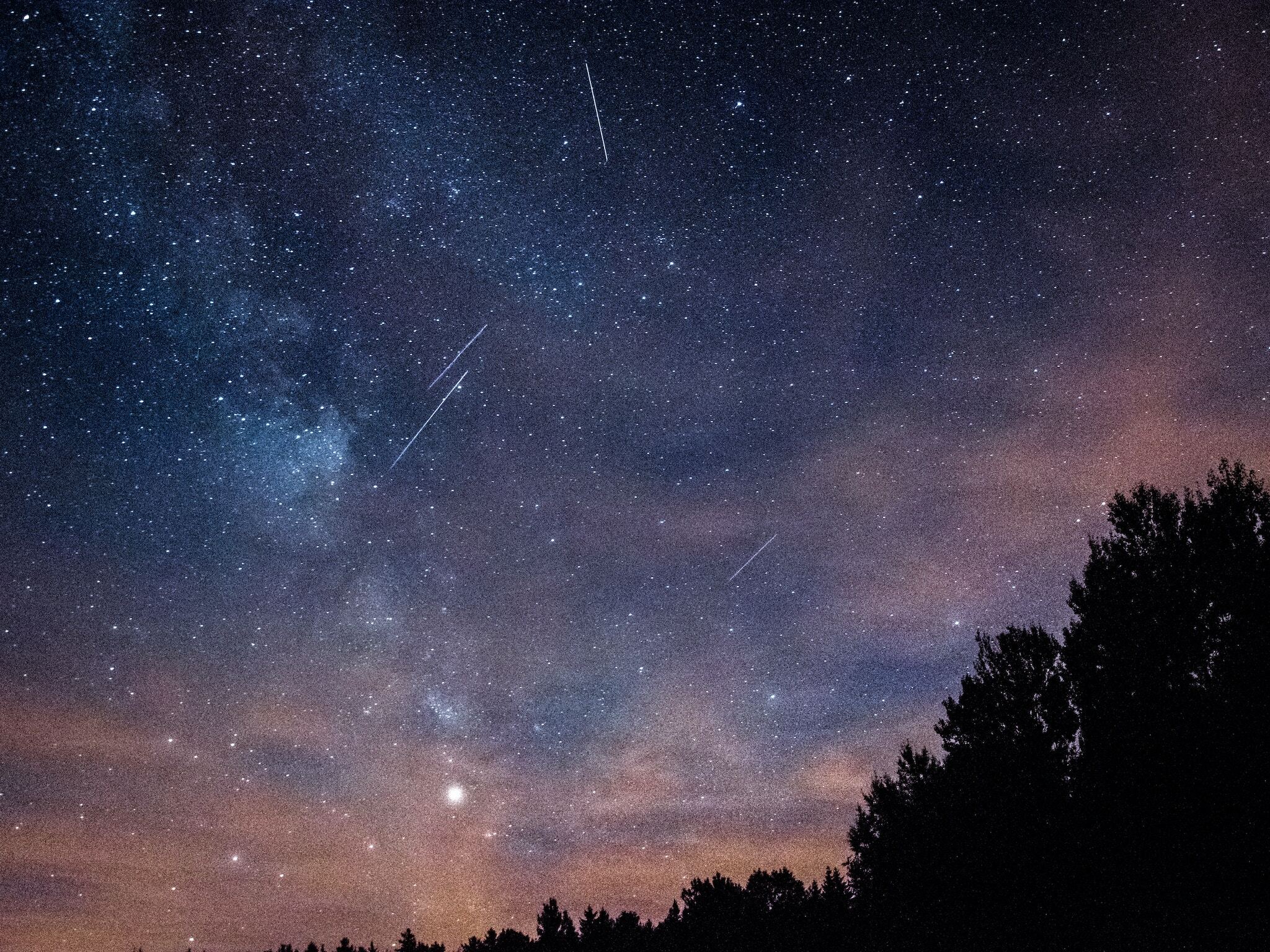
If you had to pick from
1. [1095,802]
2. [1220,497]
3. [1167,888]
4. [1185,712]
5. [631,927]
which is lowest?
[631,927]

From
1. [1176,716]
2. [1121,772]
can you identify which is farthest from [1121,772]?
[1176,716]

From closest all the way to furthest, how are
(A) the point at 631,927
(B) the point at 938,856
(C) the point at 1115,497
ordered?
(C) the point at 1115,497 < (B) the point at 938,856 < (A) the point at 631,927

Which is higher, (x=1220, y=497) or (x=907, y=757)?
(x=1220, y=497)

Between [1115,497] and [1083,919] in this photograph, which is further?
[1115,497]

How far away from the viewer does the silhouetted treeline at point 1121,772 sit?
1393 cm

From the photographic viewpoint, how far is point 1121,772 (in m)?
16.0

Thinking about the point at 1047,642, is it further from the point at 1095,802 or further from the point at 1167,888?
the point at 1167,888

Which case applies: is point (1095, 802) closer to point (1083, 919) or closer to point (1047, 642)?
point (1083, 919)

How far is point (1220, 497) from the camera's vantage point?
1622 cm

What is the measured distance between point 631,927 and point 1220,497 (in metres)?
60.8

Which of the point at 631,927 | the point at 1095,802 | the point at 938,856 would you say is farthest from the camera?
the point at 631,927

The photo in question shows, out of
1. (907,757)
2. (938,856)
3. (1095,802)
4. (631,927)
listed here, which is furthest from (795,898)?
(1095,802)

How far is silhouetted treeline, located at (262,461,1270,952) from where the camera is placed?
45.7ft

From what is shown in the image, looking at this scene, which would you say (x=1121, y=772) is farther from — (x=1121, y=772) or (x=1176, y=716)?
(x=1176, y=716)
